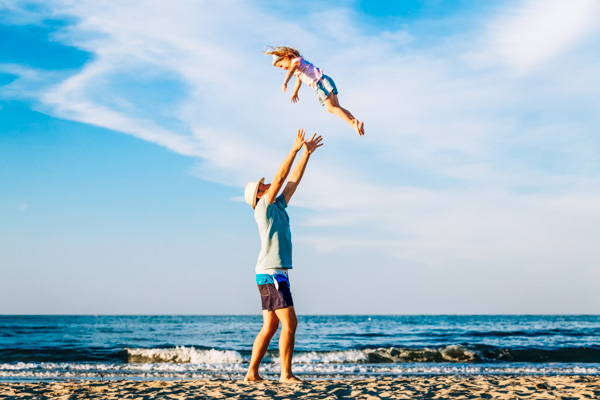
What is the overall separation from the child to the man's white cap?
3.64 feet

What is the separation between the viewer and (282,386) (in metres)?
5.58

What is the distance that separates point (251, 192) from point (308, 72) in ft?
5.03

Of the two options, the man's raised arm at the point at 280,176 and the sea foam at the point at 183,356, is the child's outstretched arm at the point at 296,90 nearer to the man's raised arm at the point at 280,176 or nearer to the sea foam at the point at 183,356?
the man's raised arm at the point at 280,176

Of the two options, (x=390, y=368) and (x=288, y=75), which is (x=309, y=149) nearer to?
(x=288, y=75)

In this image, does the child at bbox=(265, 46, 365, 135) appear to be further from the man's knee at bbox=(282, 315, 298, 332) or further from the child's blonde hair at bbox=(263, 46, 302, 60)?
the man's knee at bbox=(282, 315, 298, 332)

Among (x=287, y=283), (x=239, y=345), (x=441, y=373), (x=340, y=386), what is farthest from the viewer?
(x=239, y=345)

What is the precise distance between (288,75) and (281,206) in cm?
149

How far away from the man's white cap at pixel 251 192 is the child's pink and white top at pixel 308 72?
4.15 feet

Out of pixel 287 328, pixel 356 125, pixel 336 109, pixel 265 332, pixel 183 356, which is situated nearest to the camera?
pixel 287 328

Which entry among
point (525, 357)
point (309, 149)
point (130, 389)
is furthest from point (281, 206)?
point (525, 357)

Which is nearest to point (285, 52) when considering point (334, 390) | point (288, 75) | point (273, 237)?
point (288, 75)

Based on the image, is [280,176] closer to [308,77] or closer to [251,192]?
[251,192]

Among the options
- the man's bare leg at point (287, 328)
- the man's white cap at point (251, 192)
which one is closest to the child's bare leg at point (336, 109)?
the man's white cap at point (251, 192)

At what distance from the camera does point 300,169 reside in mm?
Result: 5684
